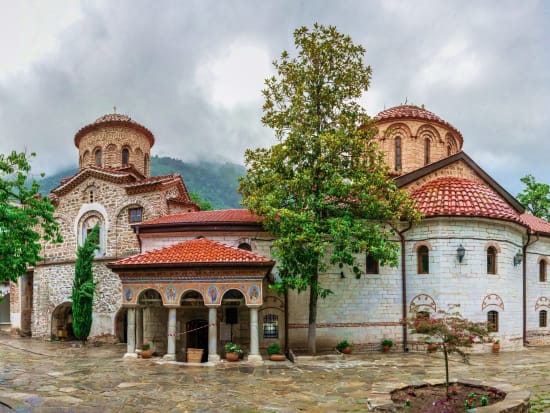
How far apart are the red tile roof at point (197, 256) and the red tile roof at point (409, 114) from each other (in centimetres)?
1042

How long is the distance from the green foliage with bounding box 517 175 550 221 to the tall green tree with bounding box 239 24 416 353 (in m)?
21.1

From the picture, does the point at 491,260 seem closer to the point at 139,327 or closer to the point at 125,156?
the point at 139,327

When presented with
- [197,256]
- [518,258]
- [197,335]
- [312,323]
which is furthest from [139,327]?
[518,258]

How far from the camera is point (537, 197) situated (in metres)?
34.0

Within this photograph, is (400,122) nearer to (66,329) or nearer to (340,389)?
(340,389)

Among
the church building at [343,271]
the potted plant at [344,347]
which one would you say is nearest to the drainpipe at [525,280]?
the church building at [343,271]

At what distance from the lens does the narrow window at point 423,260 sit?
709 inches

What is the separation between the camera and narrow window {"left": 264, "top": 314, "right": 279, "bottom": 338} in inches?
703

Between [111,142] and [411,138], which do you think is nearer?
[411,138]

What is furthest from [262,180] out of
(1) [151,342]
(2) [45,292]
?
(2) [45,292]

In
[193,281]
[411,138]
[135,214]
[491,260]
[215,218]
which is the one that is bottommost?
[193,281]

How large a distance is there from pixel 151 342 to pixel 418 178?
1196cm

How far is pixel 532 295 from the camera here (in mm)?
21406

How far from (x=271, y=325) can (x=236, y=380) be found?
5479 mm
